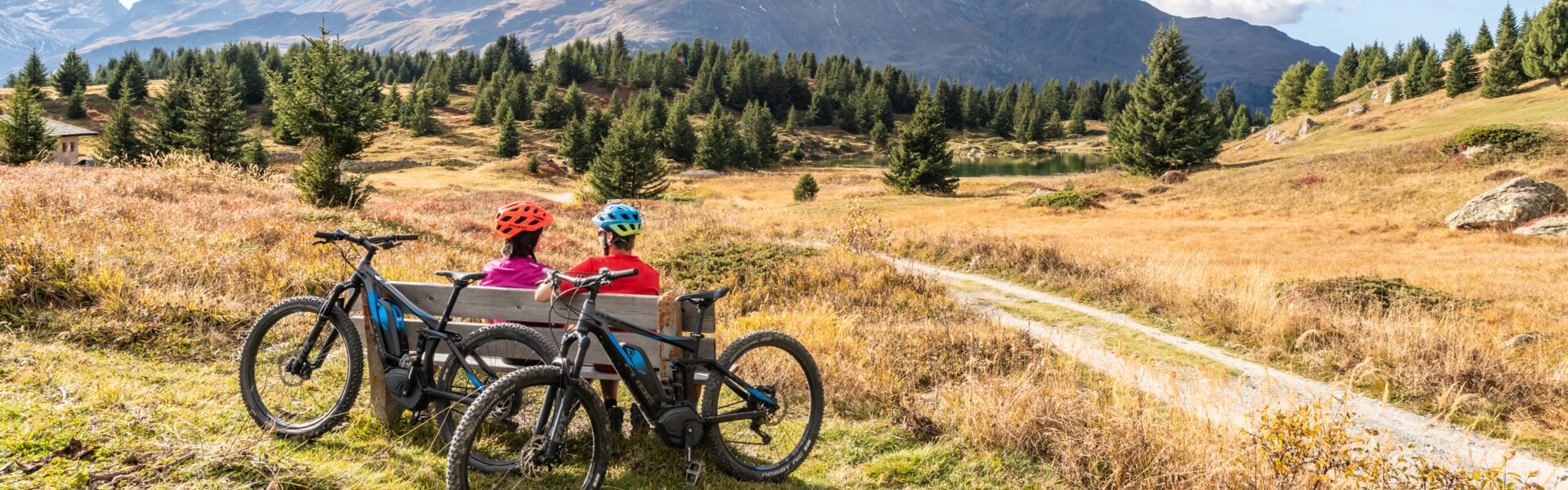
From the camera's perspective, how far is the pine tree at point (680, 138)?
7738 centimetres

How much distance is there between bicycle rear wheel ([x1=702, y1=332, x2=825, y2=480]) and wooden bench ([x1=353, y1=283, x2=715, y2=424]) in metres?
0.26

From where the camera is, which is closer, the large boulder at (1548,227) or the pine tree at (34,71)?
the large boulder at (1548,227)

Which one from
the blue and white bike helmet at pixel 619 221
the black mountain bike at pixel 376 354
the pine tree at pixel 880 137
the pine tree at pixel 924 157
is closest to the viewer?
the black mountain bike at pixel 376 354

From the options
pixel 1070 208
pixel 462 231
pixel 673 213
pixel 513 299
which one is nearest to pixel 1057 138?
pixel 1070 208

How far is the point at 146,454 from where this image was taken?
3699 mm

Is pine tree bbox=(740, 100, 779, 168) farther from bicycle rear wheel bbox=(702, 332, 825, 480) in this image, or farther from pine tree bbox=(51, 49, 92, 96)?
pine tree bbox=(51, 49, 92, 96)

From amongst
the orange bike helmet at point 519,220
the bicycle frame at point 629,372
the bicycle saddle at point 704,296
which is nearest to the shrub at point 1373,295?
the bicycle frame at point 629,372

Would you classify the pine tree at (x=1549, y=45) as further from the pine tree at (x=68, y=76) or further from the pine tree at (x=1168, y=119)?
the pine tree at (x=68, y=76)

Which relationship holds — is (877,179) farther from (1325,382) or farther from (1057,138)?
(1057,138)

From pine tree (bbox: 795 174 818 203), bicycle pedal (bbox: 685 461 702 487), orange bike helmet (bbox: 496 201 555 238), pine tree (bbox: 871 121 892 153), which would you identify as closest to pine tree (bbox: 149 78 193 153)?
pine tree (bbox: 795 174 818 203)

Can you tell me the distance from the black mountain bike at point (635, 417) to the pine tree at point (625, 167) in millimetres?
39099

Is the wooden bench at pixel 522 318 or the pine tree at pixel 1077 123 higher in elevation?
the pine tree at pixel 1077 123

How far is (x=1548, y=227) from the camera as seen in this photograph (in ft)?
71.4

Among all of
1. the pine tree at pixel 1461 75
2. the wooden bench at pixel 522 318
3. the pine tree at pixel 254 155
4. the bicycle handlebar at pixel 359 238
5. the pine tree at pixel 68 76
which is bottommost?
the wooden bench at pixel 522 318
